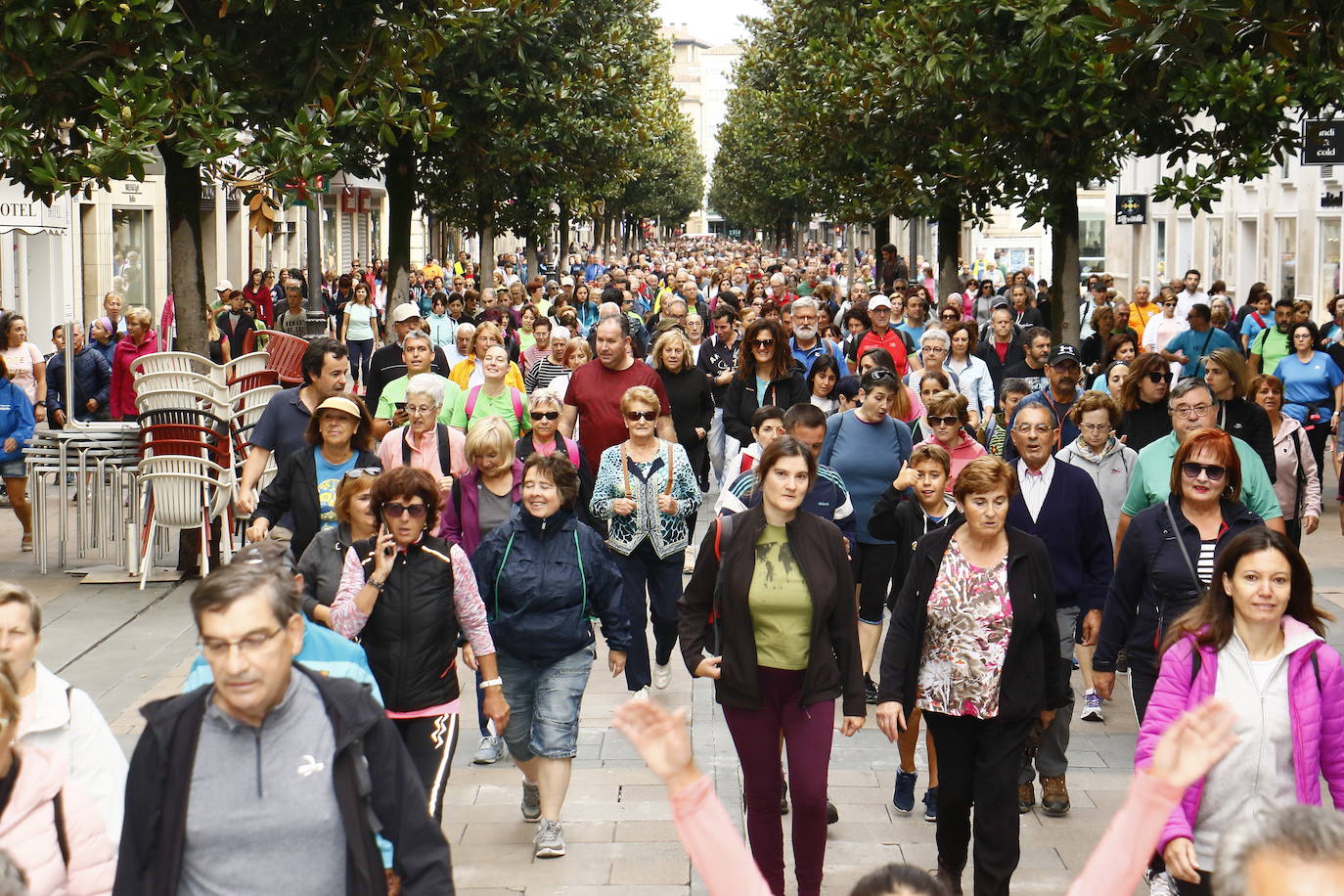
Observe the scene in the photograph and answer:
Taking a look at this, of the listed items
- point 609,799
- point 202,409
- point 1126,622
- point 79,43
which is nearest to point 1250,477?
point 1126,622

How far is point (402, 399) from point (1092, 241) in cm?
4756

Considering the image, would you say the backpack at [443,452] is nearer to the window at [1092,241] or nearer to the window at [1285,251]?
the window at [1285,251]

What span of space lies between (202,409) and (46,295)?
1816 centimetres

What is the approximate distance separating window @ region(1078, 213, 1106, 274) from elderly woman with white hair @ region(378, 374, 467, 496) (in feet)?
154

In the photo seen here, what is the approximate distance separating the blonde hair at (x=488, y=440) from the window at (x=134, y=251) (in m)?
26.8

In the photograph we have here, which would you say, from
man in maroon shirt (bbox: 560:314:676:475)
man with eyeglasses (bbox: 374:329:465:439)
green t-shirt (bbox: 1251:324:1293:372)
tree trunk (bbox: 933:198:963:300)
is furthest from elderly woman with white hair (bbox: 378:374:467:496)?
tree trunk (bbox: 933:198:963:300)

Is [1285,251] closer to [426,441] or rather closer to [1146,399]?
[1146,399]

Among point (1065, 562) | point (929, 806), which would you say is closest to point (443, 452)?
point (929, 806)

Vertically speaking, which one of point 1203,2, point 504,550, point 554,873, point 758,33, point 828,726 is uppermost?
point 758,33

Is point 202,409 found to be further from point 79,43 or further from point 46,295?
point 46,295

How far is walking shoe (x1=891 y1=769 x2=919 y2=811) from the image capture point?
747cm

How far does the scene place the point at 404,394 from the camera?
A: 1059 cm

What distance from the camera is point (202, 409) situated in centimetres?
1220

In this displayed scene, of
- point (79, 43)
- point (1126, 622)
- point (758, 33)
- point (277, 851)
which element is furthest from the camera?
point (758, 33)
